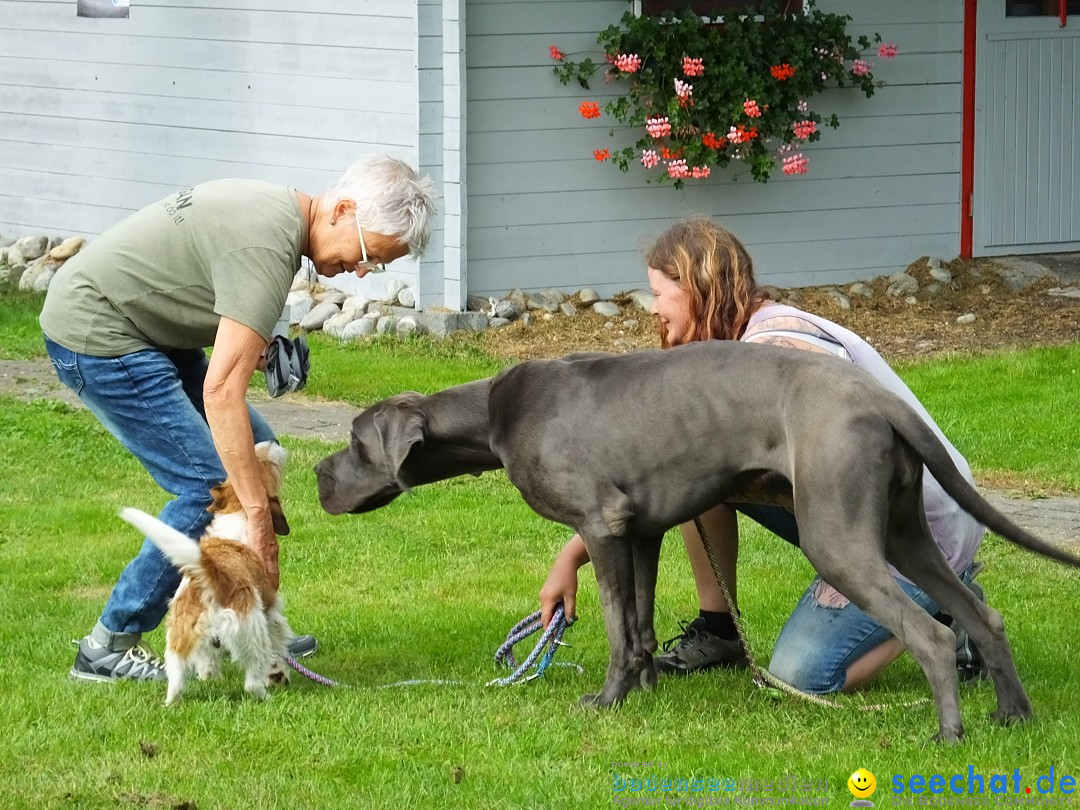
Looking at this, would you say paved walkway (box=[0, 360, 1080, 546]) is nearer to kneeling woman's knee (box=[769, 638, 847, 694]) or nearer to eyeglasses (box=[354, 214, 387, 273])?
kneeling woman's knee (box=[769, 638, 847, 694])

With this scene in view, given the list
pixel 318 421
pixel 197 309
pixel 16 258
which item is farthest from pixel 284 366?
pixel 16 258

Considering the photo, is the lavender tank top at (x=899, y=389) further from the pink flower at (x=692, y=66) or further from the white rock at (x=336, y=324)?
the white rock at (x=336, y=324)

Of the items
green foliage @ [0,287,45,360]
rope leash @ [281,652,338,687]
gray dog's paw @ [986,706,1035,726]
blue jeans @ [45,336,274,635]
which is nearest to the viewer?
gray dog's paw @ [986,706,1035,726]

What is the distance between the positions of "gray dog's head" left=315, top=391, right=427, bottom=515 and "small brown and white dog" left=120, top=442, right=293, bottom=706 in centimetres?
27

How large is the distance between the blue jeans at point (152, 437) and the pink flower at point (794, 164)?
27.0 ft

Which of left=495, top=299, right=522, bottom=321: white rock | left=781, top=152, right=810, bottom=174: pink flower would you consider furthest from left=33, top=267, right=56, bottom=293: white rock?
left=781, top=152, right=810, bottom=174: pink flower

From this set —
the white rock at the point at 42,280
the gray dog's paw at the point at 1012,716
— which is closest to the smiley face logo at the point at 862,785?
the gray dog's paw at the point at 1012,716

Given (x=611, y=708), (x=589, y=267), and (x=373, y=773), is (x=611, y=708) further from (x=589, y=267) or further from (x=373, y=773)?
(x=589, y=267)

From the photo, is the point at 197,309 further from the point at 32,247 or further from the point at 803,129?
the point at 32,247

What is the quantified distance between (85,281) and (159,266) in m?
0.30

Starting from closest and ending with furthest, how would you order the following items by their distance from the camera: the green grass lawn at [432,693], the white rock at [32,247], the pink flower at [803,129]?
the green grass lawn at [432,693]
the pink flower at [803,129]
the white rock at [32,247]

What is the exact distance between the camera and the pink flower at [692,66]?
473 inches

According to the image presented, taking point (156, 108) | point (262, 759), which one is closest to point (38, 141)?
point (156, 108)

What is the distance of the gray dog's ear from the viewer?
4.88 meters
